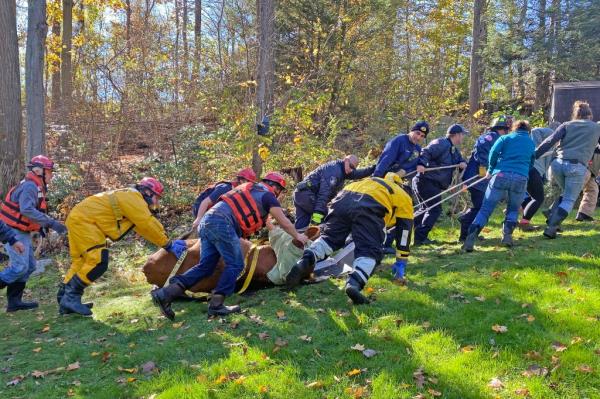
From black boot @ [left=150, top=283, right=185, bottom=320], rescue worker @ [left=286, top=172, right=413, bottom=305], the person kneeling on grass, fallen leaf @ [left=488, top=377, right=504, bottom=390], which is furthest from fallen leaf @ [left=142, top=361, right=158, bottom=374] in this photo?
the person kneeling on grass

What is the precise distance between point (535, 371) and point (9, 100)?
13.5 metres

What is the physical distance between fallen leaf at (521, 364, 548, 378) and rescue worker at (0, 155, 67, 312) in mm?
6022

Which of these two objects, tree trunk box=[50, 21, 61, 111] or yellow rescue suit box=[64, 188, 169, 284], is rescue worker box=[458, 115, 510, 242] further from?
tree trunk box=[50, 21, 61, 111]

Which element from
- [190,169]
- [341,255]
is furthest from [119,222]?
[190,169]

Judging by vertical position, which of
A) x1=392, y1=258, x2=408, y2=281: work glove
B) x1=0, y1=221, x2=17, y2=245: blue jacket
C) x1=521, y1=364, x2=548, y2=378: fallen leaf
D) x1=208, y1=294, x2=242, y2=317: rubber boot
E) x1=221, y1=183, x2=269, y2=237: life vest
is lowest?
x1=208, y1=294, x2=242, y2=317: rubber boot

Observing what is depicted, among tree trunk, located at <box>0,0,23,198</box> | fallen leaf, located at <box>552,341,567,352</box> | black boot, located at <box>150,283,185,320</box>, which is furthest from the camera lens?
tree trunk, located at <box>0,0,23,198</box>

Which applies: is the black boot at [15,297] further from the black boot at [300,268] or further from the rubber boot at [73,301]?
the black boot at [300,268]

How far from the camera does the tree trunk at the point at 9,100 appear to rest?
12.9m

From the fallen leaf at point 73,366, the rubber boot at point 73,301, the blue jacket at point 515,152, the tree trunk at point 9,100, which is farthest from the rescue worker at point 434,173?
the tree trunk at point 9,100

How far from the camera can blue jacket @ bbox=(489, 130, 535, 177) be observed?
764cm

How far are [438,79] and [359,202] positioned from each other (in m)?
14.3

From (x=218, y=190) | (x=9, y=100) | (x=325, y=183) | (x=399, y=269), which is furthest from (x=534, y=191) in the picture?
(x=9, y=100)

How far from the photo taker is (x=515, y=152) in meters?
7.66

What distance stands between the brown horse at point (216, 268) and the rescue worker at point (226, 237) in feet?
1.92
